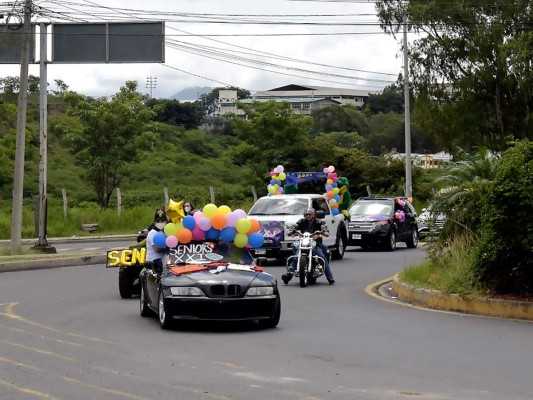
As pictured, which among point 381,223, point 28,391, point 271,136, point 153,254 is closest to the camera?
point 28,391

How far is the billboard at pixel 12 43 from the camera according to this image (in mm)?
31141

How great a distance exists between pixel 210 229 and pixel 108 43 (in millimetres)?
17402

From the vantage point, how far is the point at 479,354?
12484 millimetres

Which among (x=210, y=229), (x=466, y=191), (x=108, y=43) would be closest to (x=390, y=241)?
(x=108, y=43)

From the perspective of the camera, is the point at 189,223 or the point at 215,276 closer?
the point at 215,276

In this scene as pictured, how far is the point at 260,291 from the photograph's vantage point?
1442cm

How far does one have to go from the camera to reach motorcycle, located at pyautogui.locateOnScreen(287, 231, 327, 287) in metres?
21.6

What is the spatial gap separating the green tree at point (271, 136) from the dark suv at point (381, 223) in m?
22.6

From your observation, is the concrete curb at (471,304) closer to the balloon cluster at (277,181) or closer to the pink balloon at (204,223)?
the pink balloon at (204,223)

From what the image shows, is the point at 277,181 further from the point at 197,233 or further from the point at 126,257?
the point at 197,233

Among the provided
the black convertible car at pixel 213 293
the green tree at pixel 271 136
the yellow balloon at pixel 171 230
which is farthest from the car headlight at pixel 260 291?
the green tree at pixel 271 136

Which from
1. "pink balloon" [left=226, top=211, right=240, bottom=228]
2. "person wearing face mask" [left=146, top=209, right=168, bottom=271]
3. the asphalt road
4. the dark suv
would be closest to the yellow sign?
the asphalt road

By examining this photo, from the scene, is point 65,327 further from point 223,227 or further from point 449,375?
point 449,375

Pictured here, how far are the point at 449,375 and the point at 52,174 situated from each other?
63184 millimetres
